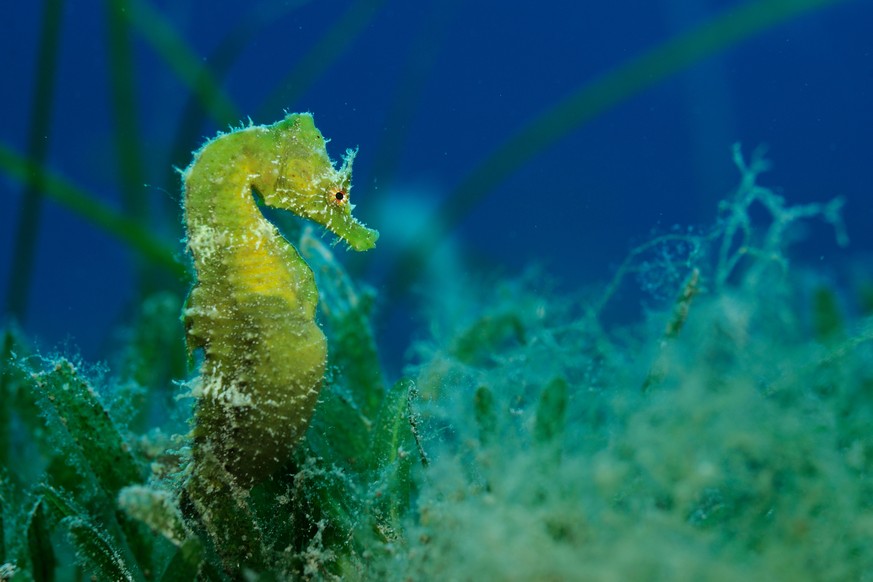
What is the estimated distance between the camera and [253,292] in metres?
2.02

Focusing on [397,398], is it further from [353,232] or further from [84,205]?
[84,205]

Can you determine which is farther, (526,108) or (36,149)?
(526,108)

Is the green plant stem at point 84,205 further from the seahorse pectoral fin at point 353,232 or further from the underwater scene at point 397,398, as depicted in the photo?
the seahorse pectoral fin at point 353,232

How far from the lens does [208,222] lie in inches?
78.5

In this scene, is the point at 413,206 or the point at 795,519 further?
the point at 413,206

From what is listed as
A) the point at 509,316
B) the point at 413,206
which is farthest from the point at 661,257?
the point at 413,206

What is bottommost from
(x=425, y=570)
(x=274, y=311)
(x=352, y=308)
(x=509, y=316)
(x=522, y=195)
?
(x=425, y=570)

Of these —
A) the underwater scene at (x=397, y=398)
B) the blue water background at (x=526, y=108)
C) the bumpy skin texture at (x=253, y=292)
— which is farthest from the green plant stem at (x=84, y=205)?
the blue water background at (x=526, y=108)

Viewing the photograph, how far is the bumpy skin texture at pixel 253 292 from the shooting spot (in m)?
2.00

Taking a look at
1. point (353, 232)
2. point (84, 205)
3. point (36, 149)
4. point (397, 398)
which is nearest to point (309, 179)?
point (353, 232)

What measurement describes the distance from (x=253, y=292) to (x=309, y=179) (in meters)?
0.39

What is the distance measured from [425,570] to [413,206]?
11.4 meters

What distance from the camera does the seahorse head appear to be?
207cm

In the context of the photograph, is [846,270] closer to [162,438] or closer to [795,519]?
[795,519]
